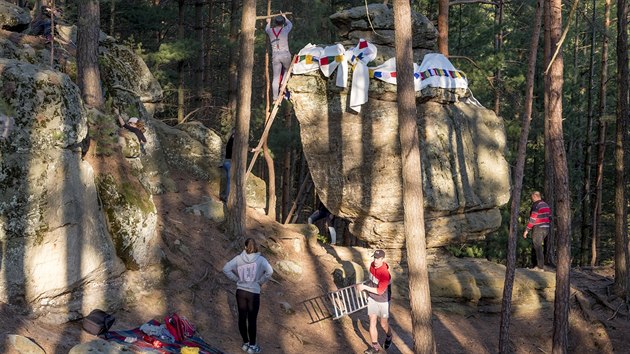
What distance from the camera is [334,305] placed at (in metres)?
13.0

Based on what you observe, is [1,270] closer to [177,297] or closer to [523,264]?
[177,297]

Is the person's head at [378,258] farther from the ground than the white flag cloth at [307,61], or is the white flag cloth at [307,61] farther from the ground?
the white flag cloth at [307,61]

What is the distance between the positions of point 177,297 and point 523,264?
2228 centimetres

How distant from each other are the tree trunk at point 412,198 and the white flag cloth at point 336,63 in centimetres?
598

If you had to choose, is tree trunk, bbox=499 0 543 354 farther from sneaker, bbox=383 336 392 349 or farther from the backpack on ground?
the backpack on ground

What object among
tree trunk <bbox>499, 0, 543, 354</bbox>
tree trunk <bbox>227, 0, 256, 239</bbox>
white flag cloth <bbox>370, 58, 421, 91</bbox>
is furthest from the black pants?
white flag cloth <bbox>370, 58, 421, 91</bbox>

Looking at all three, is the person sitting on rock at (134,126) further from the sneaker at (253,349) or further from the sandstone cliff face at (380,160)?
the sneaker at (253,349)

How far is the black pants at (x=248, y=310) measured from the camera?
9843mm

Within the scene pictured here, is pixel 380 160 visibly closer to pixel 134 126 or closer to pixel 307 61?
pixel 307 61

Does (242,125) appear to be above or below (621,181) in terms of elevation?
above

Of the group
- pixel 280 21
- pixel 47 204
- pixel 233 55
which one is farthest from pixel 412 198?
pixel 233 55

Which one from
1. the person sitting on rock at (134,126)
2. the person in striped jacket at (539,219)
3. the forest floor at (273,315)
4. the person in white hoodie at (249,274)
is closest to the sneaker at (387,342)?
the forest floor at (273,315)

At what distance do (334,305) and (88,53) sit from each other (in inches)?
279

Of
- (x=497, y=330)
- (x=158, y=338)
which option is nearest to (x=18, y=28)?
(x=158, y=338)
